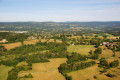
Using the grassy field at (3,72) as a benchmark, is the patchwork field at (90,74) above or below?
above

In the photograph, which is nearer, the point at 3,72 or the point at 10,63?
the point at 3,72

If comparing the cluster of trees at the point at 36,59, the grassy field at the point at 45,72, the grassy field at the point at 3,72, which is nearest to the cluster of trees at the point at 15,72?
the grassy field at the point at 45,72

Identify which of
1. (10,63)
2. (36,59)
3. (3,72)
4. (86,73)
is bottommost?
(3,72)

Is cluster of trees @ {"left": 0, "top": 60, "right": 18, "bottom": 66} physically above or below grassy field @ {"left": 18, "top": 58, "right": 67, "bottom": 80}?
above

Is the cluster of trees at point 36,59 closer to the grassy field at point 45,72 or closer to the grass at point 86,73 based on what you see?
the grassy field at point 45,72

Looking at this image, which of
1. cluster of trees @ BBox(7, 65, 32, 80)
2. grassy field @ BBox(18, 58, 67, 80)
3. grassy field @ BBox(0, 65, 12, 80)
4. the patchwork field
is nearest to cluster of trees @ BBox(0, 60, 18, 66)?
grassy field @ BBox(0, 65, 12, 80)

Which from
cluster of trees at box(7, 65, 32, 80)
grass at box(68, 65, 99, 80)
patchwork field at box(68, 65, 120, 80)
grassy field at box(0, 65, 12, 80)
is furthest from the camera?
grassy field at box(0, 65, 12, 80)

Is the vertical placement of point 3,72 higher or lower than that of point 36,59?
lower

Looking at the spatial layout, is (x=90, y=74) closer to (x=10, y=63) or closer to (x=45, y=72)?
(x=45, y=72)

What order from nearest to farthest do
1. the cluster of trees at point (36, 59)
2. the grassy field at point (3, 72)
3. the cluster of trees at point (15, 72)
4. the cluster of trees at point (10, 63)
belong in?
the cluster of trees at point (15, 72)
the grassy field at point (3, 72)
the cluster of trees at point (10, 63)
the cluster of trees at point (36, 59)

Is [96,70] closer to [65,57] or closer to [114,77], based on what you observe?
[114,77]

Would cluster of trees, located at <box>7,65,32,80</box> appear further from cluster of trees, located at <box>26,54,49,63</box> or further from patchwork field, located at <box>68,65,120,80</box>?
patchwork field, located at <box>68,65,120,80</box>

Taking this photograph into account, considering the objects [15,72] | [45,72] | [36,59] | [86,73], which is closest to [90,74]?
[86,73]
